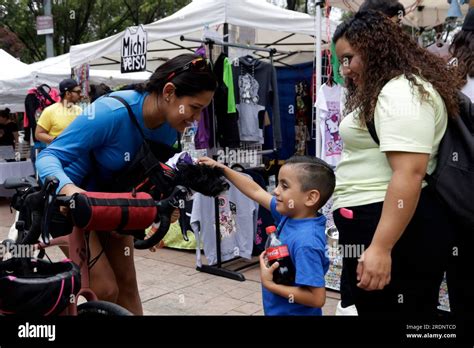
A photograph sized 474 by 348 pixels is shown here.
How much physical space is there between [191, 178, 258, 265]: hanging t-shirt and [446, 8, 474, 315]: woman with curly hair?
3242 millimetres

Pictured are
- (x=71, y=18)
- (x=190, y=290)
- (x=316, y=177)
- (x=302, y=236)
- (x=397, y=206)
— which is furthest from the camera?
(x=71, y=18)

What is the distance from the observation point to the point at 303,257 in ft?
6.56

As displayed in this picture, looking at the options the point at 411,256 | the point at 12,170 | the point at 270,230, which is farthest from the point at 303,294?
the point at 12,170

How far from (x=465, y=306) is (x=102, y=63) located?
344 inches

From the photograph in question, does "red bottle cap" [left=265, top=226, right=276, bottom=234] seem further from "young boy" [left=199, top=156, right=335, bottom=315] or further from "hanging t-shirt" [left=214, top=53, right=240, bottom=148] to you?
"hanging t-shirt" [left=214, top=53, right=240, bottom=148]

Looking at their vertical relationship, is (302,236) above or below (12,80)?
below

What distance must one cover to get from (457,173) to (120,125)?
141cm

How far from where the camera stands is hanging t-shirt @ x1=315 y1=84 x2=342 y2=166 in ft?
15.5

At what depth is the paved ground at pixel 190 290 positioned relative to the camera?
414 cm

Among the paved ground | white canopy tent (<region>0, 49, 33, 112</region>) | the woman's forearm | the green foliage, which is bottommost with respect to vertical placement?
the paved ground

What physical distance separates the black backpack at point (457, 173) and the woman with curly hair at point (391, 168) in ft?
0.13

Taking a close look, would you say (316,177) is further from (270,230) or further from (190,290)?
(190,290)

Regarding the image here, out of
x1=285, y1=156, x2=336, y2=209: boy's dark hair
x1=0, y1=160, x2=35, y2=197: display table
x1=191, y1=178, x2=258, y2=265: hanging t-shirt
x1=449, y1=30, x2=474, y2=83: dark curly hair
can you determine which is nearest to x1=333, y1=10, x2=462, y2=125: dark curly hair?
x1=449, y1=30, x2=474, y2=83: dark curly hair

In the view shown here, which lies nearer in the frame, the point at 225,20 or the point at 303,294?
the point at 303,294
